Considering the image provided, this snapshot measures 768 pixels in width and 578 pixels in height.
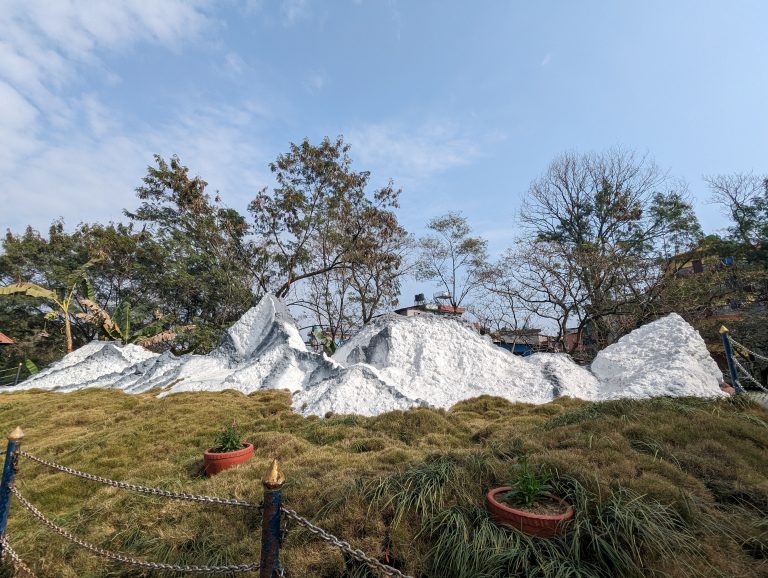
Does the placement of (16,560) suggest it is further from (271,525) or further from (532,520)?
(532,520)

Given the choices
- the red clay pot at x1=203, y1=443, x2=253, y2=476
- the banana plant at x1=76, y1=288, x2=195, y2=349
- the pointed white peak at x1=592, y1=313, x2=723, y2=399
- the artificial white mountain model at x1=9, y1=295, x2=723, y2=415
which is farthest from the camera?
the banana plant at x1=76, y1=288, x2=195, y2=349

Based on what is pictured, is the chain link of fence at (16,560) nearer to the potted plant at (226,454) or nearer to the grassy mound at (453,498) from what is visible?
the grassy mound at (453,498)

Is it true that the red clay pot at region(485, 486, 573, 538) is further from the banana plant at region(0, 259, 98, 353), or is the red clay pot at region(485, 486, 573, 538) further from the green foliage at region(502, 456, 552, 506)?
the banana plant at region(0, 259, 98, 353)

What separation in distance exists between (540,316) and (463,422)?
1053 centimetres

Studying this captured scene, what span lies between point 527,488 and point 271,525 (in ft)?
5.04

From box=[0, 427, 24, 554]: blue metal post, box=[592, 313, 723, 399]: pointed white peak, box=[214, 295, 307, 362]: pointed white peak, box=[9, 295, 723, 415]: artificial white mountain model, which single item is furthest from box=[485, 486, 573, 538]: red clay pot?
box=[214, 295, 307, 362]: pointed white peak

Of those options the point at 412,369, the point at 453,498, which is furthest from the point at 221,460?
the point at 412,369

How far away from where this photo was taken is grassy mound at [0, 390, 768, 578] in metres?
2.33

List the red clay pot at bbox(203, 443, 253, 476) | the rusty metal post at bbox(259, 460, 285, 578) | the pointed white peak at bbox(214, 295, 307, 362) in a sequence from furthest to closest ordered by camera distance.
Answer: the pointed white peak at bbox(214, 295, 307, 362) < the red clay pot at bbox(203, 443, 253, 476) < the rusty metal post at bbox(259, 460, 285, 578)

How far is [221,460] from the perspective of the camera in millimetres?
4402

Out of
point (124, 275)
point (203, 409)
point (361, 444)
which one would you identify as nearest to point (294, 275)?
point (124, 275)

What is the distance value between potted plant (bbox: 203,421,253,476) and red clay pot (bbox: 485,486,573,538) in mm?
2912

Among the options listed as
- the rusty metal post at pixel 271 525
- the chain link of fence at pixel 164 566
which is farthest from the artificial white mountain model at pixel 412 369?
the rusty metal post at pixel 271 525

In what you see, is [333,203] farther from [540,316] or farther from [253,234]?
[540,316]
